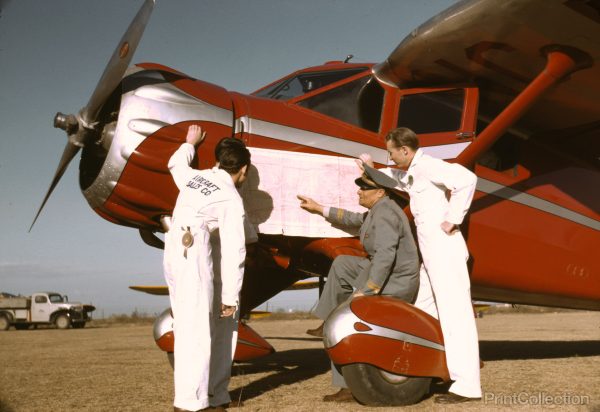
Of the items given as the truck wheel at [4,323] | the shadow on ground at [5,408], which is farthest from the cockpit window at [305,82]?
the truck wheel at [4,323]

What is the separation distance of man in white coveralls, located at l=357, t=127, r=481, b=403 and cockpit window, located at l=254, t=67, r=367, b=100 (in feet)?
4.30

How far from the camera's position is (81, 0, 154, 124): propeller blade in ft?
15.5

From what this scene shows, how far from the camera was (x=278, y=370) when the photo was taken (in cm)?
668

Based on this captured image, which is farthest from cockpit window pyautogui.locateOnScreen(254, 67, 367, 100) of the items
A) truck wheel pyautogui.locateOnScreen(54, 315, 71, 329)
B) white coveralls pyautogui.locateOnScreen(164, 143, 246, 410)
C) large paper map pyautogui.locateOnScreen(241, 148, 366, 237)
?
truck wheel pyautogui.locateOnScreen(54, 315, 71, 329)

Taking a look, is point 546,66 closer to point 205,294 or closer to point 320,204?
point 320,204

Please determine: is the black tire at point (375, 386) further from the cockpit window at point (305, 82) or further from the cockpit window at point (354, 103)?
the cockpit window at point (305, 82)

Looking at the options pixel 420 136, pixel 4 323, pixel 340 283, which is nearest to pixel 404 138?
pixel 420 136

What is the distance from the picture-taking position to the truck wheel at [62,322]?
105 feet

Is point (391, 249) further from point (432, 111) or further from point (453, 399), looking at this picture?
point (432, 111)

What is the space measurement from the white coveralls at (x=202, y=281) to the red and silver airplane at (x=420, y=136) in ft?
2.46

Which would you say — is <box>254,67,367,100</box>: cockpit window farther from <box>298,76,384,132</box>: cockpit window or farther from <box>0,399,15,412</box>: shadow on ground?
<box>0,399,15,412</box>: shadow on ground

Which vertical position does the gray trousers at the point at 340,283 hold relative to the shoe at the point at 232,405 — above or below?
above

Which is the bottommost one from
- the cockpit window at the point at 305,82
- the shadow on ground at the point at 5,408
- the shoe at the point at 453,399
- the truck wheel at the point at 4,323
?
the truck wheel at the point at 4,323

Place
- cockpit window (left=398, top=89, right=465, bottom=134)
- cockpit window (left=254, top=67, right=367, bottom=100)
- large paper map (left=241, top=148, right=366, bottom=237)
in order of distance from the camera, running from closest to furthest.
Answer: large paper map (left=241, top=148, right=366, bottom=237)
cockpit window (left=398, top=89, right=465, bottom=134)
cockpit window (left=254, top=67, right=367, bottom=100)
